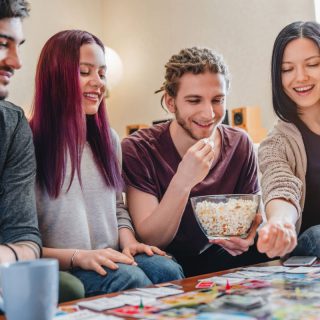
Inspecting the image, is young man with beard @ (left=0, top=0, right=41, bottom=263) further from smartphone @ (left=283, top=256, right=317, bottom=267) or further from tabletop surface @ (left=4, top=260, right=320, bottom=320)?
smartphone @ (left=283, top=256, right=317, bottom=267)

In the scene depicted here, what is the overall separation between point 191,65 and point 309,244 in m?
0.73

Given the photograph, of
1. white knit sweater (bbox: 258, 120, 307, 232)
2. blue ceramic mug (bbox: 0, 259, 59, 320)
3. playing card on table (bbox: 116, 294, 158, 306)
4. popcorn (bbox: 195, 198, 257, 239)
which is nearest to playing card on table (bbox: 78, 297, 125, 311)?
playing card on table (bbox: 116, 294, 158, 306)

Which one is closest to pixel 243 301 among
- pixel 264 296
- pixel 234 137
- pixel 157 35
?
pixel 264 296

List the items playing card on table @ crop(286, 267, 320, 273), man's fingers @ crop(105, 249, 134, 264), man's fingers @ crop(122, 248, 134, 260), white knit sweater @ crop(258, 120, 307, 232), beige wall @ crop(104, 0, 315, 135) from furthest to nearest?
beige wall @ crop(104, 0, 315, 135)
white knit sweater @ crop(258, 120, 307, 232)
man's fingers @ crop(122, 248, 134, 260)
man's fingers @ crop(105, 249, 134, 264)
playing card on table @ crop(286, 267, 320, 273)

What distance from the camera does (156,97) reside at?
12.5 ft

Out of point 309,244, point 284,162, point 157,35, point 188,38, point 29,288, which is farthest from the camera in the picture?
point 157,35

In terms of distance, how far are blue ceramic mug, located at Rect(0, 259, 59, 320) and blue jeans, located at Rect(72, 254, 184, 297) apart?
1.60 feet

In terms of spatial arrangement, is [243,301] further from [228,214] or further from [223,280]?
[228,214]

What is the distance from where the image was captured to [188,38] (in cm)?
354

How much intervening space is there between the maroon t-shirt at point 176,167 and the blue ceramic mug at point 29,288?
96cm

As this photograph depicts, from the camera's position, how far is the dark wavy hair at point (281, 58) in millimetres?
1694

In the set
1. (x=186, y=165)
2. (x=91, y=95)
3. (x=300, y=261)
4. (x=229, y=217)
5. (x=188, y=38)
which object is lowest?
(x=300, y=261)

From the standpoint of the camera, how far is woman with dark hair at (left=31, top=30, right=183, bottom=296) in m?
1.34

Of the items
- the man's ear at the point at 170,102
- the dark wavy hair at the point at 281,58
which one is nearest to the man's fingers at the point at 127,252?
the man's ear at the point at 170,102
